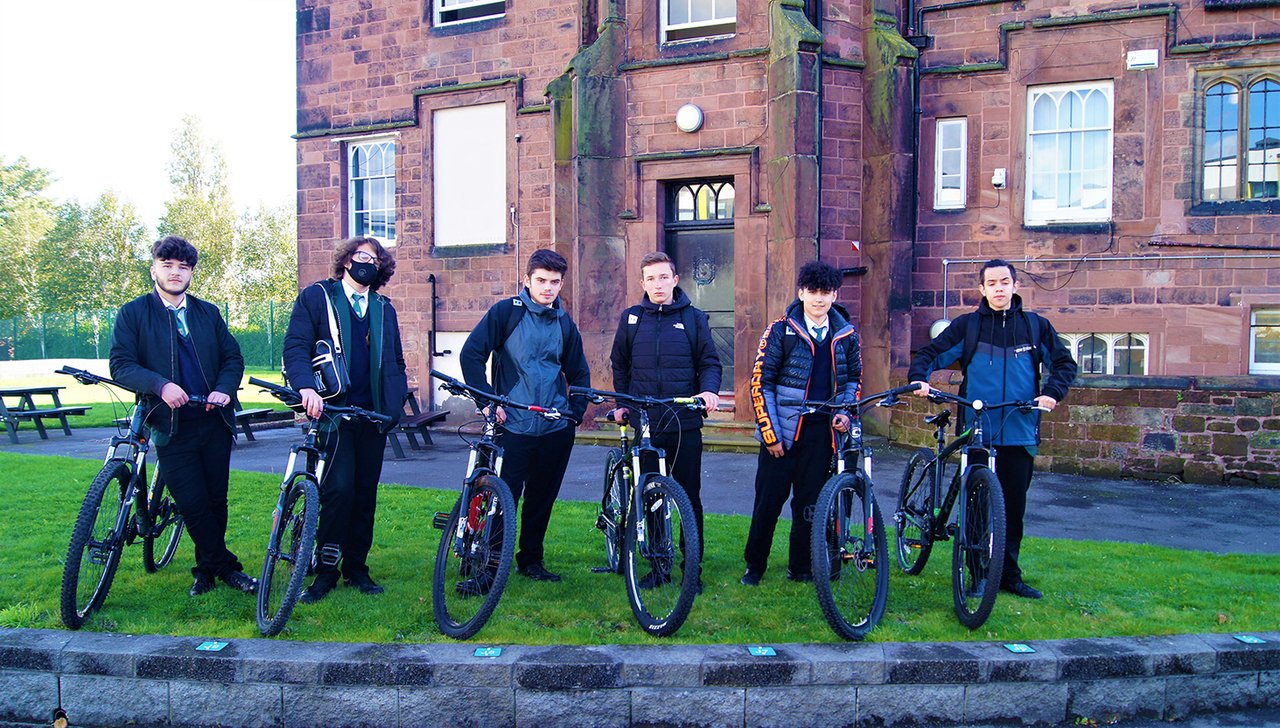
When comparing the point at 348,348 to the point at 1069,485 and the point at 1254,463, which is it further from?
the point at 1254,463

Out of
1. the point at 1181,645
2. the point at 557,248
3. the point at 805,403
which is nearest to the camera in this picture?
the point at 1181,645

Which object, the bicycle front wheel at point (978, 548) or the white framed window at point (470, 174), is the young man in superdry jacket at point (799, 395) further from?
the white framed window at point (470, 174)

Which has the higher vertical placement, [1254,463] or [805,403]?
[805,403]

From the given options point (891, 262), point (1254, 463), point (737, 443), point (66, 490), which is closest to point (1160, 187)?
point (891, 262)

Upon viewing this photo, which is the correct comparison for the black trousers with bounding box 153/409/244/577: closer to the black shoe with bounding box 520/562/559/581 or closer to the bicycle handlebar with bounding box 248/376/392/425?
the bicycle handlebar with bounding box 248/376/392/425

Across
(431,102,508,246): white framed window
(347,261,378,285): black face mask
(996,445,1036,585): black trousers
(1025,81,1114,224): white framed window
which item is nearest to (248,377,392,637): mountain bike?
(347,261,378,285): black face mask

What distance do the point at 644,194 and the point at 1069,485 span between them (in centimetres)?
654

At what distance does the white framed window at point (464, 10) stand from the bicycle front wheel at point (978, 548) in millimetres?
13168

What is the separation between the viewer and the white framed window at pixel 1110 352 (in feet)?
46.6

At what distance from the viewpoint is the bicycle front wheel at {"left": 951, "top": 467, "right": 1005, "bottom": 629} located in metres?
5.15

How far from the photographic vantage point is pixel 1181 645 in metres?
4.91

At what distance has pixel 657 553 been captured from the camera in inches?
212

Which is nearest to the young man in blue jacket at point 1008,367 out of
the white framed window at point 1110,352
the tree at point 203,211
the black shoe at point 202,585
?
the black shoe at point 202,585

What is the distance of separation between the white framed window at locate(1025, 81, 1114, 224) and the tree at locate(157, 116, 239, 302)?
43.3 metres
